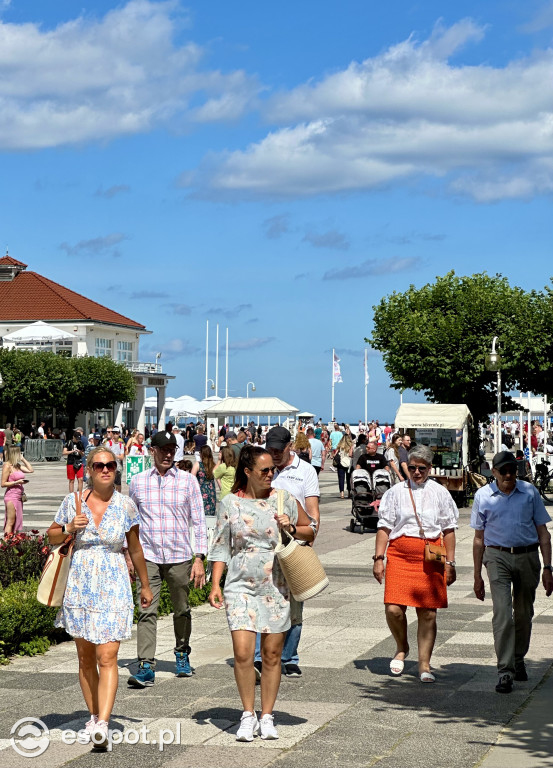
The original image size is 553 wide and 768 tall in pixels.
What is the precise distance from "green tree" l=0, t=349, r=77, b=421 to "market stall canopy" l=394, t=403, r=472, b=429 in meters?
45.0

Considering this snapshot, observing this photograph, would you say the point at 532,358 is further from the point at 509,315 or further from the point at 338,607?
the point at 338,607

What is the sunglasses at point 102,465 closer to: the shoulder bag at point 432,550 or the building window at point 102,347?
the shoulder bag at point 432,550

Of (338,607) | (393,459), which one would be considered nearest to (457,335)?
(393,459)

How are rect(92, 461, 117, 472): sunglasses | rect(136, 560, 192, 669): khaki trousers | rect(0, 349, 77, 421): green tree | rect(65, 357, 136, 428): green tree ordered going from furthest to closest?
1. rect(65, 357, 136, 428): green tree
2. rect(0, 349, 77, 421): green tree
3. rect(136, 560, 192, 669): khaki trousers
4. rect(92, 461, 117, 472): sunglasses

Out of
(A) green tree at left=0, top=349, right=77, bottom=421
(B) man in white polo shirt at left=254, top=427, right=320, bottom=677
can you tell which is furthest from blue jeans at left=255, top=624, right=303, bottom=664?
(A) green tree at left=0, top=349, right=77, bottom=421

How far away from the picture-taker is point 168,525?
8141mm

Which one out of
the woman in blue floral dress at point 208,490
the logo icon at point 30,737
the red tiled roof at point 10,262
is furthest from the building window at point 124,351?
the logo icon at point 30,737

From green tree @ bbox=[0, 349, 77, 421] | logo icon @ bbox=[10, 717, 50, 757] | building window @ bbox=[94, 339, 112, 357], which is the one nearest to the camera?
logo icon @ bbox=[10, 717, 50, 757]

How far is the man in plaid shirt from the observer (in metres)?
8.14

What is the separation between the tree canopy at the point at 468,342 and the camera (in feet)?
153

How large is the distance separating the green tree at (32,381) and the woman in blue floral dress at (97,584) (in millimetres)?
65619

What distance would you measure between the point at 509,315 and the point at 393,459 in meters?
27.3

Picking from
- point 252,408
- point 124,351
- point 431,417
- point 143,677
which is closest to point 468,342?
point 252,408

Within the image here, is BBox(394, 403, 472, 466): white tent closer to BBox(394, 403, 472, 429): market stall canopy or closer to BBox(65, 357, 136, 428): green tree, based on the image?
BBox(394, 403, 472, 429): market stall canopy
